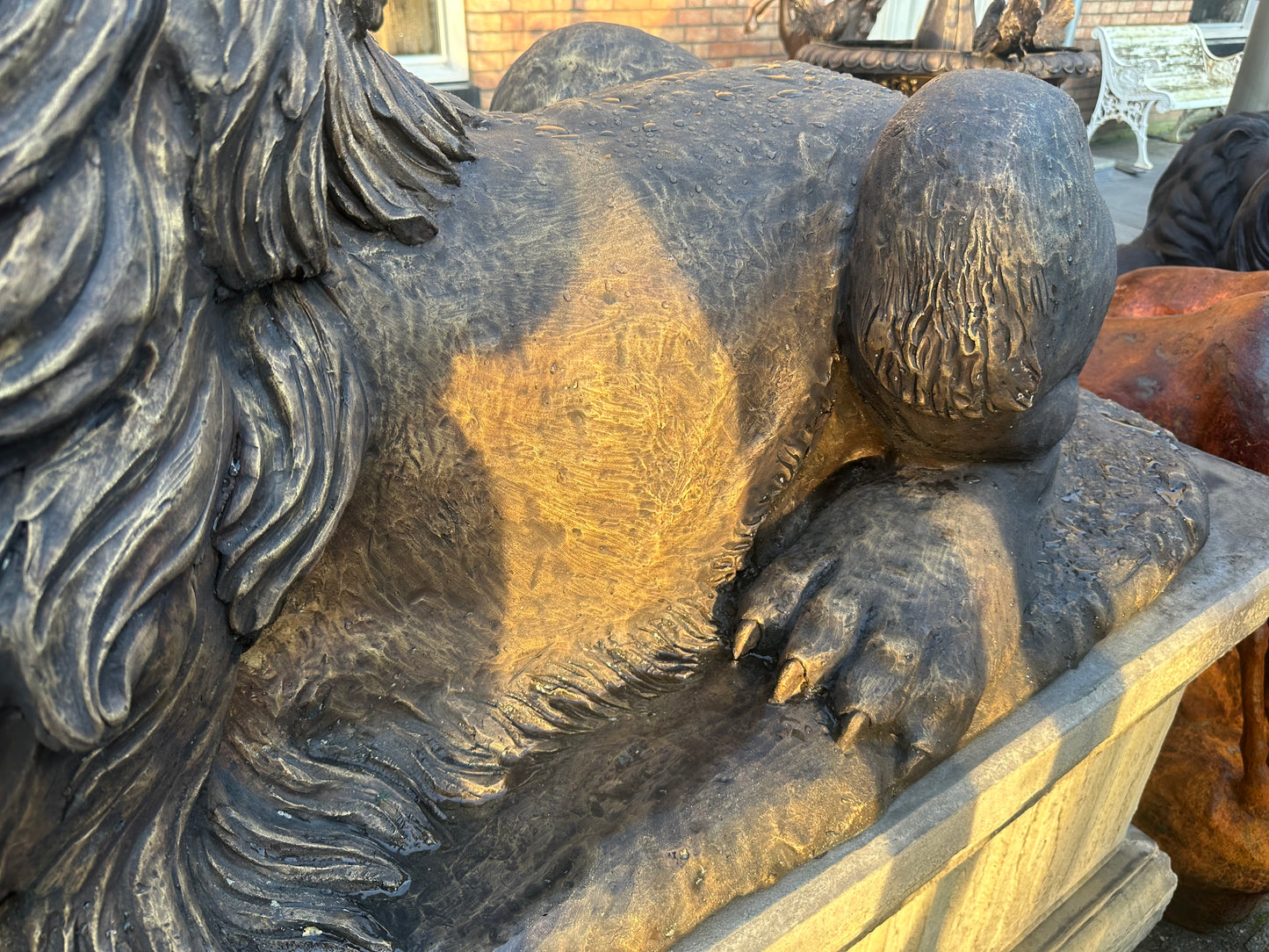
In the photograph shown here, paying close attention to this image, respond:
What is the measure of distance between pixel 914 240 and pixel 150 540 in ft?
2.43

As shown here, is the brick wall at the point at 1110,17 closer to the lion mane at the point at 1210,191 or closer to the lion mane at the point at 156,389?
the lion mane at the point at 1210,191

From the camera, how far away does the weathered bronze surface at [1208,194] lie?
2623 millimetres

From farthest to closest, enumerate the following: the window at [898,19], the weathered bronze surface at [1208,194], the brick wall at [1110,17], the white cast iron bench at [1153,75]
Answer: the brick wall at [1110,17] < the white cast iron bench at [1153,75] < the window at [898,19] < the weathered bronze surface at [1208,194]

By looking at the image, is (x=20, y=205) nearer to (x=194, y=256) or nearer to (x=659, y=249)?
(x=194, y=256)

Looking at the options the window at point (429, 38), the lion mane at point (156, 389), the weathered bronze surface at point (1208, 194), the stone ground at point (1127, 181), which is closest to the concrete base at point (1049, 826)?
the lion mane at point (156, 389)

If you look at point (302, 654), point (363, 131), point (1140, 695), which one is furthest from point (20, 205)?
point (1140, 695)

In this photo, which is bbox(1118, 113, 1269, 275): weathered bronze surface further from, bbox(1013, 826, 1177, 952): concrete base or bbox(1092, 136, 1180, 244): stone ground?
bbox(1092, 136, 1180, 244): stone ground

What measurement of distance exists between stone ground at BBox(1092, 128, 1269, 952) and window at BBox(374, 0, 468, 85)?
111 inches

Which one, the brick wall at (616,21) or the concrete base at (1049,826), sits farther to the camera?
the brick wall at (616,21)

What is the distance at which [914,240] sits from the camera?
3.27 feet

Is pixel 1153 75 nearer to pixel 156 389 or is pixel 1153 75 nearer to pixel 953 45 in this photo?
pixel 953 45

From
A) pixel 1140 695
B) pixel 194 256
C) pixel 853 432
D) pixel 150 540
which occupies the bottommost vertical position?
pixel 1140 695

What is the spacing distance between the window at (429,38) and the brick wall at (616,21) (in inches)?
2.1

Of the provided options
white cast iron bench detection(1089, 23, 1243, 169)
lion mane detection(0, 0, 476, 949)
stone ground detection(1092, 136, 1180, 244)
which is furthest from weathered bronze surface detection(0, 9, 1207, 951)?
white cast iron bench detection(1089, 23, 1243, 169)
